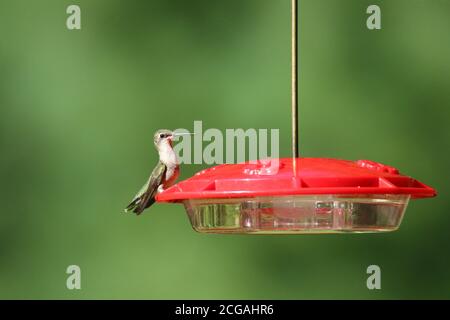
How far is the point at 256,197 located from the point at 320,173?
0.23 m

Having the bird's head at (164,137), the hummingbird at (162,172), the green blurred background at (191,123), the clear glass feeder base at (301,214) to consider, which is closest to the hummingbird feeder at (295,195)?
the clear glass feeder base at (301,214)

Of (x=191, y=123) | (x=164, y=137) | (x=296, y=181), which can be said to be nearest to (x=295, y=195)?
(x=296, y=181)

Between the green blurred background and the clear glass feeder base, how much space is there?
3381 mm

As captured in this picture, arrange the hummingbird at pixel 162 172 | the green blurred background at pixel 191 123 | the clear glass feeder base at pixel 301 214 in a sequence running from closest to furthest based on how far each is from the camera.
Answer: the clear glass feeder base at pixel 301 214, the hummingbird at pixel 162 172, the green blurred background at pixel 191 123

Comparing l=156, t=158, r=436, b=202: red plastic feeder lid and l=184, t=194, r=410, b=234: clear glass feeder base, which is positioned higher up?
l=156, t=158, r=436, b=202: red plastic feeder lid

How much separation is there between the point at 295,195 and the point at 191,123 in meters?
4.17

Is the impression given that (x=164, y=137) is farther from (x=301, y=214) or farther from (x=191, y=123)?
(x=191, y=123)

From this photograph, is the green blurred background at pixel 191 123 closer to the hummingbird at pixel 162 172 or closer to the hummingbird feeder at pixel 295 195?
the hummingbird at pixel 162 172

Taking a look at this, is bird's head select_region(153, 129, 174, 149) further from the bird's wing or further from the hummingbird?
the bird's wing

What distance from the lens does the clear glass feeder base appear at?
3592mm

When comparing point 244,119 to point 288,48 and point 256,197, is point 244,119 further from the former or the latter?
point 256,197

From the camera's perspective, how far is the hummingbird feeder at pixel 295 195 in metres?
3.38

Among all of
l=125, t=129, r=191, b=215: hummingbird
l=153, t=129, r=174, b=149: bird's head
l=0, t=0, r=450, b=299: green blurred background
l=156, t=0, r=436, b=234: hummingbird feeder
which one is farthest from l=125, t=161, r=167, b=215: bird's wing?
l=0, t=0, r=450, b=299: green blurred background

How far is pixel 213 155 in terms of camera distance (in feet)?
13.6
